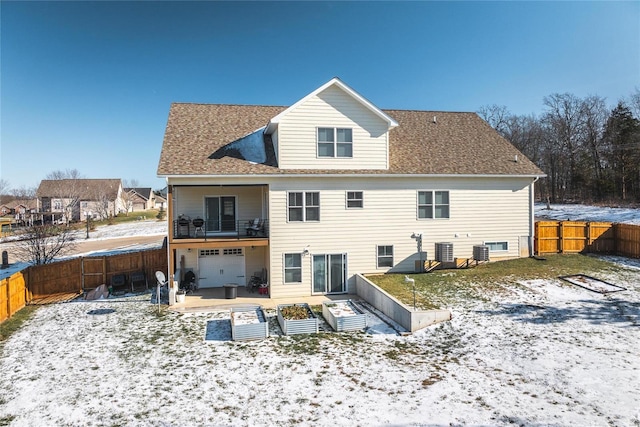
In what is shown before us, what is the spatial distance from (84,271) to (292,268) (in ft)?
32.7

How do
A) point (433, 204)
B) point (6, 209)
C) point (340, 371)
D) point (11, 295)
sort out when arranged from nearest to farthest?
1. point (340, 371)
2. point (11, 295)
3. point (433, 204)
4. point (6, 209)

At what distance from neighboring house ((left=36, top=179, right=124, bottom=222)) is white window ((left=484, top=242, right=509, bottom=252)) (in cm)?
5746

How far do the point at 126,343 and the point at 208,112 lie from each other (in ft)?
42.0

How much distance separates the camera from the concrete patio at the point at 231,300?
14859 mm

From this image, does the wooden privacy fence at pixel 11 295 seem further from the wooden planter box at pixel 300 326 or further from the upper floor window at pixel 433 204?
the upper floor window at pixel 433 204

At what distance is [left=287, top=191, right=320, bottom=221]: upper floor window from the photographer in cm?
1648

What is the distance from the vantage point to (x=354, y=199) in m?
17.0

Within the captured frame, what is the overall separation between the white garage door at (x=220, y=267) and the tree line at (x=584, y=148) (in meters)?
34.7

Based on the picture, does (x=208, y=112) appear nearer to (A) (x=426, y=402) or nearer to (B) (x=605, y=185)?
(A) (x=426, y=402)

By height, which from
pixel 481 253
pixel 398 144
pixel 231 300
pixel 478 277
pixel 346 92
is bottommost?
pixel 231 300

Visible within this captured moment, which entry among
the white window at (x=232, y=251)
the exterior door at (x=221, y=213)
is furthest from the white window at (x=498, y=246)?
the exterior door at (x=221, y=213)

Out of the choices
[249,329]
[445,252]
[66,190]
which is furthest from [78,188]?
[445,252]

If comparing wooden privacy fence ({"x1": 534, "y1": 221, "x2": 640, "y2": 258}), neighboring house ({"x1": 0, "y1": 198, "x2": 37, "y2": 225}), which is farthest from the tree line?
neighboring house ({"x1": 0, "y1": 198, "x2": 37, "y2": 225})

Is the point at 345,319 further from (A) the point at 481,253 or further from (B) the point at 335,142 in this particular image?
(A) the point at 481,253
